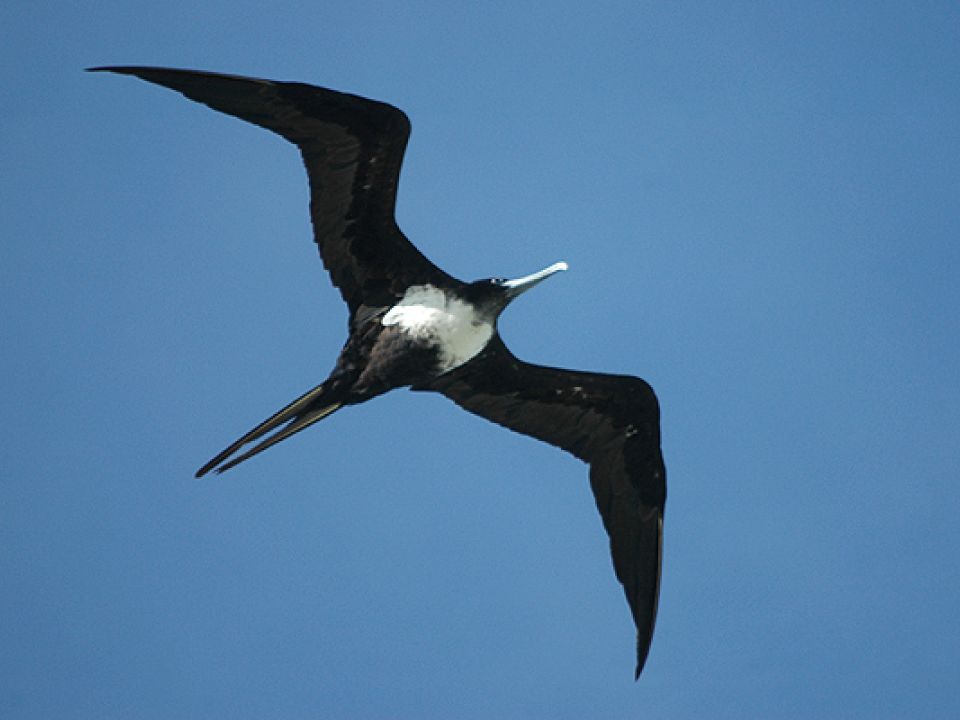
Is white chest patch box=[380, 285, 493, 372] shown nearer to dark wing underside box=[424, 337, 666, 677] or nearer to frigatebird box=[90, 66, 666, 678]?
frigatebird box=[90, 66, 666, 678]

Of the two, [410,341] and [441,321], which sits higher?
[441,321]

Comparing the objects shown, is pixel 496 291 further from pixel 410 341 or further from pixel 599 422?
pixel 599 422

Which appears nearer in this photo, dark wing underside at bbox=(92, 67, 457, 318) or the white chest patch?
dark wing underside at bbox=(92, 67, 457, 318)

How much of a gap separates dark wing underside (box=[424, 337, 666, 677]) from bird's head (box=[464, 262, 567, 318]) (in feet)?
1.44

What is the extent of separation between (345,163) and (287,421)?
49.9 inches

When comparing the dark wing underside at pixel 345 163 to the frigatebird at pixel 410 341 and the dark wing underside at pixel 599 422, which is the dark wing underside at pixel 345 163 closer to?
the frigatebird at pixel 410 341

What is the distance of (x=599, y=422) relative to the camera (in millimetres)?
7207

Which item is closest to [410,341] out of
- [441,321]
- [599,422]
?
[441,321]

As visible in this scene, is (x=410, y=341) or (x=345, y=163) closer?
(x=345, y=163)

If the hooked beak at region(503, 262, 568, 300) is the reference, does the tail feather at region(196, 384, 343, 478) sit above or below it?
below

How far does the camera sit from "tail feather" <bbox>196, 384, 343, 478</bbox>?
590cm

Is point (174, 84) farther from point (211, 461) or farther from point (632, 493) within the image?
point (632, 493)

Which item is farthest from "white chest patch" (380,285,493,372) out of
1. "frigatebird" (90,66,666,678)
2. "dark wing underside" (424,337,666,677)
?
"dark wing underside" (424,337,666,677)

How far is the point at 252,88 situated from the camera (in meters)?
6.09
